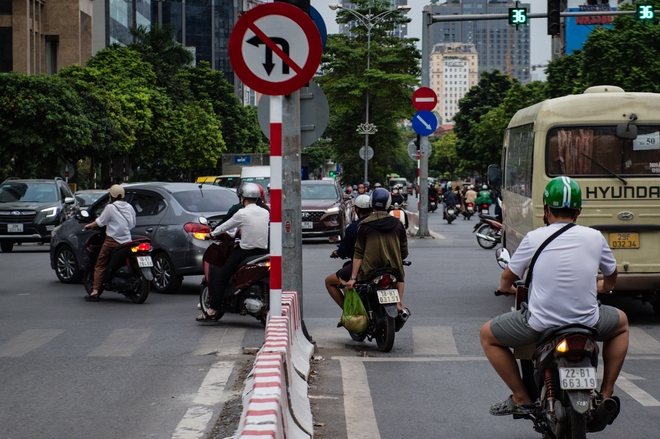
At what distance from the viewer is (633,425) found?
6551 mm

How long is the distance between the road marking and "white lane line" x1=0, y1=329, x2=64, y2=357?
164 cm

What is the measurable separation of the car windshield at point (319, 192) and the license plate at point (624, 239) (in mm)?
15610

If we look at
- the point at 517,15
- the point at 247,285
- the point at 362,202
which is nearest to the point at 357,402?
the point at 362,202

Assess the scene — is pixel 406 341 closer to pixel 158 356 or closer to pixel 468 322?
pixel 468 322

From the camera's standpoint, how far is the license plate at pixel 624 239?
11.6 m

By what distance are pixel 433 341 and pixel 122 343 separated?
3.12 metres

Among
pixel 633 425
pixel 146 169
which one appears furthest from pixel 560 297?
pixel 146 169

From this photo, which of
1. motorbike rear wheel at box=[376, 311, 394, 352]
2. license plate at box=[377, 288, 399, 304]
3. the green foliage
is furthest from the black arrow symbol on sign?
the green foliage

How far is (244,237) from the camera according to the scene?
36.8 ft

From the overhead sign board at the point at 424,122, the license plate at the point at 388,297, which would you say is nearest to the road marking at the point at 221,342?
the license plate at the point at 388,297

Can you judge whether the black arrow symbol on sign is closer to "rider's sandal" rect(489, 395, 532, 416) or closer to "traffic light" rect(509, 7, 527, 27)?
"rider's sandal" rect(489, 395, 532, 416)

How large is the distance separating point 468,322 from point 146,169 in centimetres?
7454

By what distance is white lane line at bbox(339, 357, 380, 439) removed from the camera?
6397 millimetres

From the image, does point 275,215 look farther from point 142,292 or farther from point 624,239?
point 142,292
